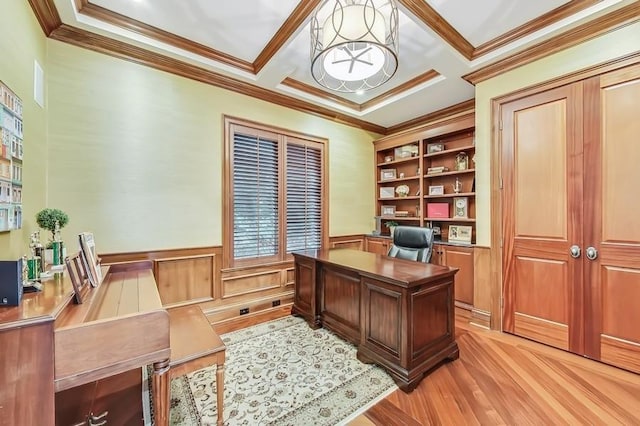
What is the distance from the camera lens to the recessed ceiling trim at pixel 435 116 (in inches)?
151

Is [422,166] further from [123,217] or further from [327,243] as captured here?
[123,217]

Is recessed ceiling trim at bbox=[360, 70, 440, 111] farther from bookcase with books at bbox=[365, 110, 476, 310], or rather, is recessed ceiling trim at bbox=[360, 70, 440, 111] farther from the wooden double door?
the wooden double door

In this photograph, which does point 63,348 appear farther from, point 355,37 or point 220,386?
point 355,37

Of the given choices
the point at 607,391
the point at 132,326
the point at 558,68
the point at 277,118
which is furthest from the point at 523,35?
the point at 132,326

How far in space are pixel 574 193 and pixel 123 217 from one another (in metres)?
4.19

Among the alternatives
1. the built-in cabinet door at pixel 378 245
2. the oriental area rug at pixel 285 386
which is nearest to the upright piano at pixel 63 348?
the oriental area rug at pixel 285 386

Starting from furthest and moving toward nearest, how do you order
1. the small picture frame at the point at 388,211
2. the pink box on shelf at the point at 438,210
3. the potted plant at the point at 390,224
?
the small picture frame at the point at 388,211 < the potted plant at the point at 390,224 < the pink box on shelf at the point at 438,210

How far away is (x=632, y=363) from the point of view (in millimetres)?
2166

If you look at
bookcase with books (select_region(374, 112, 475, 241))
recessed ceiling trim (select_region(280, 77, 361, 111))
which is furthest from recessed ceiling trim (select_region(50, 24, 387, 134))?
bookcase with books (select_region(374, 112, 475, 241))

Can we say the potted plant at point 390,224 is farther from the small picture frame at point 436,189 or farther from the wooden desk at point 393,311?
the wooden desk at point 393,311

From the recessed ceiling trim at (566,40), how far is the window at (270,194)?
7.41ft

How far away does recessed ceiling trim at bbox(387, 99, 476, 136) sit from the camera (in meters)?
3.84

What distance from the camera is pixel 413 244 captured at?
3.16 metres

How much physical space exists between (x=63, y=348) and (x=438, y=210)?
4156 millimetres
